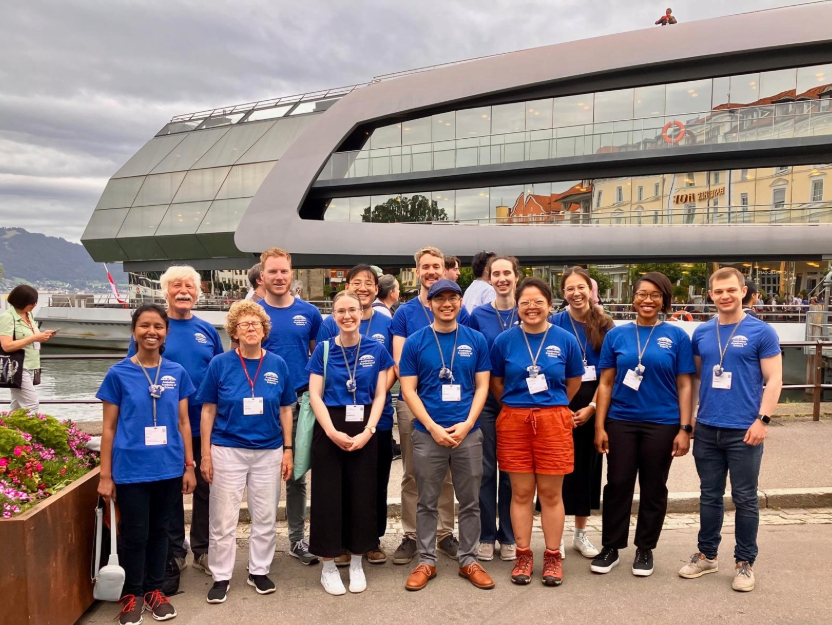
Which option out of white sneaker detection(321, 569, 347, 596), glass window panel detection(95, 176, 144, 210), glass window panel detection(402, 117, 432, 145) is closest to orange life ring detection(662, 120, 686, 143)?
glass window panel detection(402, 117, 432, 145)

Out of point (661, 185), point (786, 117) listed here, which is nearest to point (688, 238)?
point (661, 185)

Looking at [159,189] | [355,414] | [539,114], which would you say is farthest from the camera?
[159,189]

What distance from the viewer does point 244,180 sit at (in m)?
35.1

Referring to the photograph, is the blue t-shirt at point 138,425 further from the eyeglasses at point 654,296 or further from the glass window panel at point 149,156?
the glass window panel at point 149,156

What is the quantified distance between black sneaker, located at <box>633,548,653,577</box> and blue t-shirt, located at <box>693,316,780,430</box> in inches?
40.8

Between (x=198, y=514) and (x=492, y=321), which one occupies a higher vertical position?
(x=492, y=321)

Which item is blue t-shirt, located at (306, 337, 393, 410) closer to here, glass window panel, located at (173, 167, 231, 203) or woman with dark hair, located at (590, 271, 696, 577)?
woman with dark hair, located at (590, 271, 696, 577)

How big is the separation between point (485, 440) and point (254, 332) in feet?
6.28

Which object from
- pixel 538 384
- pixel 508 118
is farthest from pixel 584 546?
pixel 508 118

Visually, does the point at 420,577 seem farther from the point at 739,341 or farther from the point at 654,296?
the point at 739,341

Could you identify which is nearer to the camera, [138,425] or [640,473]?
[138,425]

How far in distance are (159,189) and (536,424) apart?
39.3m

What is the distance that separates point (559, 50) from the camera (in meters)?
26.6

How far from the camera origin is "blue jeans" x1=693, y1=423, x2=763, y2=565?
4129 millimetres
